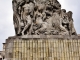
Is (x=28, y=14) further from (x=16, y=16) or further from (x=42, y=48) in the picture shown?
(x=42, y=48)

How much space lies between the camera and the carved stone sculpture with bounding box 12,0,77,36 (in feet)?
39.4

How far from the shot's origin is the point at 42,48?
11.5 metres

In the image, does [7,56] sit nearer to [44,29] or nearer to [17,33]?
[17,33]

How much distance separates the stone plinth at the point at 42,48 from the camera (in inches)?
446

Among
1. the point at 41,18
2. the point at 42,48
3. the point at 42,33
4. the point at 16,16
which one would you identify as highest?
the point at 16,16

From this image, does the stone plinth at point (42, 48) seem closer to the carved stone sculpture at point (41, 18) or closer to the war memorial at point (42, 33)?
the war memorial at point (42, 33)

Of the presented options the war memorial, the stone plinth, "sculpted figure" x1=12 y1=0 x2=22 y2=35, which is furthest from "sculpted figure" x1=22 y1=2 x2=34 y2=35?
the stone plinth

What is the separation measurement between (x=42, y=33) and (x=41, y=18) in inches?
40.5

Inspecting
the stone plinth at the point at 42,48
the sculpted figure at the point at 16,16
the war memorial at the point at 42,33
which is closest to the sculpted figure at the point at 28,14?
the war memorial at the point at 42,33

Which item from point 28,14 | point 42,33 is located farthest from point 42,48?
point 28,14

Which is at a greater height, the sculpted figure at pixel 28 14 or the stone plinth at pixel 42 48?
the sculpted figure at pixel 28 14

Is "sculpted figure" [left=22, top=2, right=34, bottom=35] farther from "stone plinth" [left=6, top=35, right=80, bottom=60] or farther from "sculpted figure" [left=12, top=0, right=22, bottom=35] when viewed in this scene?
"stone plinth" [left=6, top=35, right=80, bottom=60]

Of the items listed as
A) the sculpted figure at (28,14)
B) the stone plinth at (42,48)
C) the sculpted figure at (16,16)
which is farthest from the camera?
the sculpted figure at (16,16)

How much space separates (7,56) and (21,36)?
1.28m
